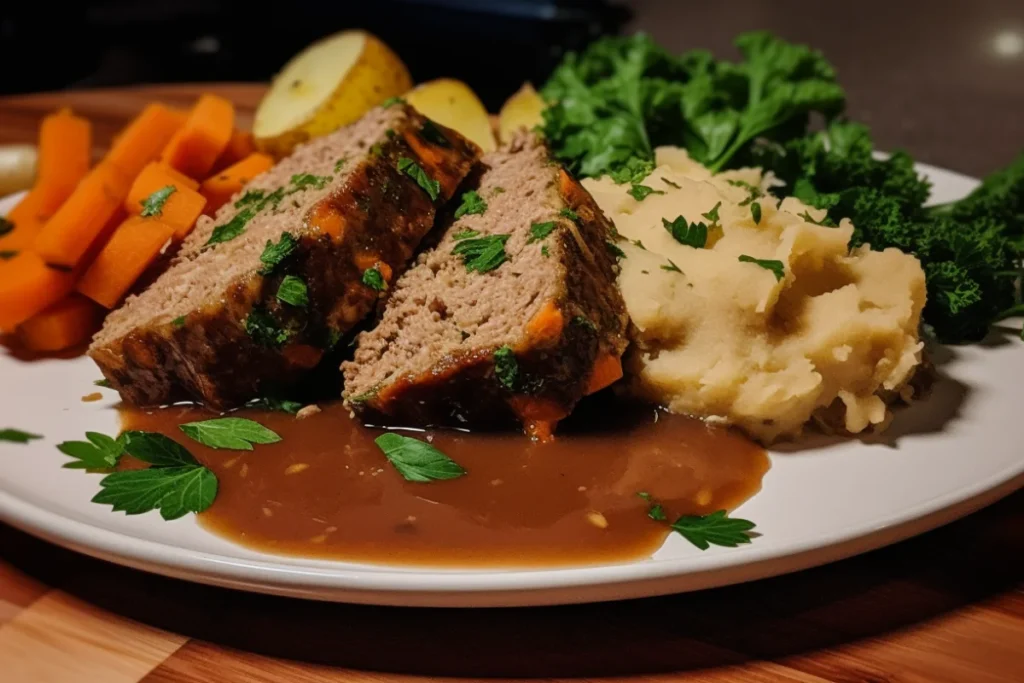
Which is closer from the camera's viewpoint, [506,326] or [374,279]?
[506,326]

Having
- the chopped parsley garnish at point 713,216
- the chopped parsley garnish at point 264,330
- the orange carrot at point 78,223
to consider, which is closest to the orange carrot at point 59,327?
the orange carrot at point 78,223

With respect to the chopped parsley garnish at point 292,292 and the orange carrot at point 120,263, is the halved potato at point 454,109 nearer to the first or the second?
the orange carrot at point 120,263

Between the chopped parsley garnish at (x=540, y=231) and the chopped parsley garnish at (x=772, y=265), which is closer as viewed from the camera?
the chopped parsley garnish at (x=772, y=265)

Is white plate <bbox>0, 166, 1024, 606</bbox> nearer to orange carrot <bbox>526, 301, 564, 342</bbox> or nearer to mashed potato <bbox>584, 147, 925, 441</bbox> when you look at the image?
mashed potato <bbox>584, 147, 925, 441</bbox>

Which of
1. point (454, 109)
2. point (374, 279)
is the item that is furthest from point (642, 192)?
point (454, 109)

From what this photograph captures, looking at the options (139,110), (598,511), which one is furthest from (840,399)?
(139,110)

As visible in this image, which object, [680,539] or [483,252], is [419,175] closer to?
[483,252]
